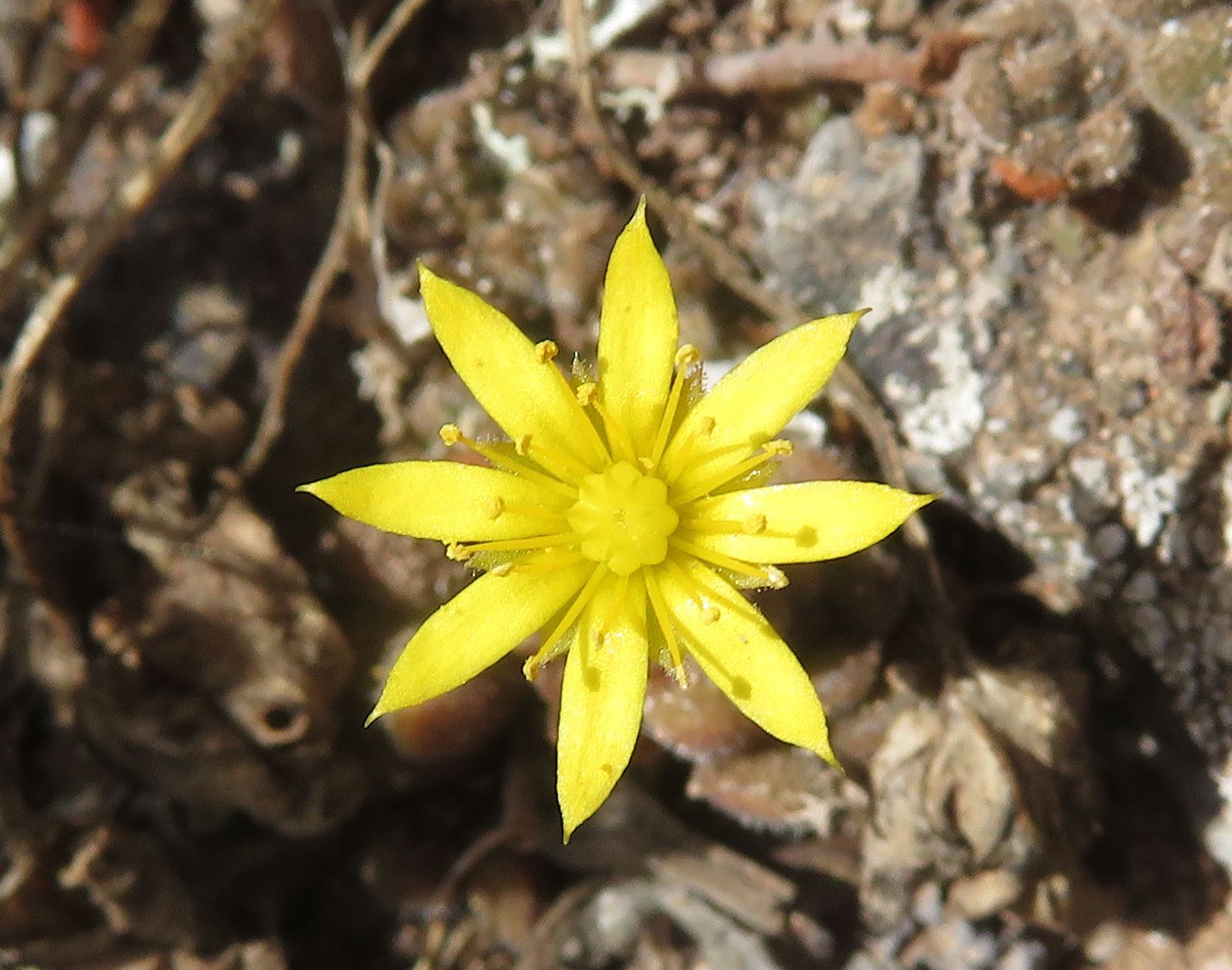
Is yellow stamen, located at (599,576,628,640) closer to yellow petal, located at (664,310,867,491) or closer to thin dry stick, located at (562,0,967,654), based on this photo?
yellow petal, located at (664,310,867,491)

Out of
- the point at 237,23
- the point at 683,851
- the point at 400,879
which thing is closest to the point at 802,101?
the point at 237,23

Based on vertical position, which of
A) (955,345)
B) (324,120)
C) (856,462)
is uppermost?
(324,120)

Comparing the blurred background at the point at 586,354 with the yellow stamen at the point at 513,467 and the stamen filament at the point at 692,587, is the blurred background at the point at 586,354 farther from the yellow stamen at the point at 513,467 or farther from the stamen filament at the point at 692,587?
the yellow stamen at the point at 513,467

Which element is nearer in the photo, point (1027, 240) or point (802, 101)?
point (1027, 240)

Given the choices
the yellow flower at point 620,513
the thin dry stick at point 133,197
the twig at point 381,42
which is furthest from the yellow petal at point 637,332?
the thin dry stick at point 133,197

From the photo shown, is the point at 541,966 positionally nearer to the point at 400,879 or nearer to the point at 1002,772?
the point at 400,879

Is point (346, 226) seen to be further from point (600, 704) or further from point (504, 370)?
point (600, 704)
